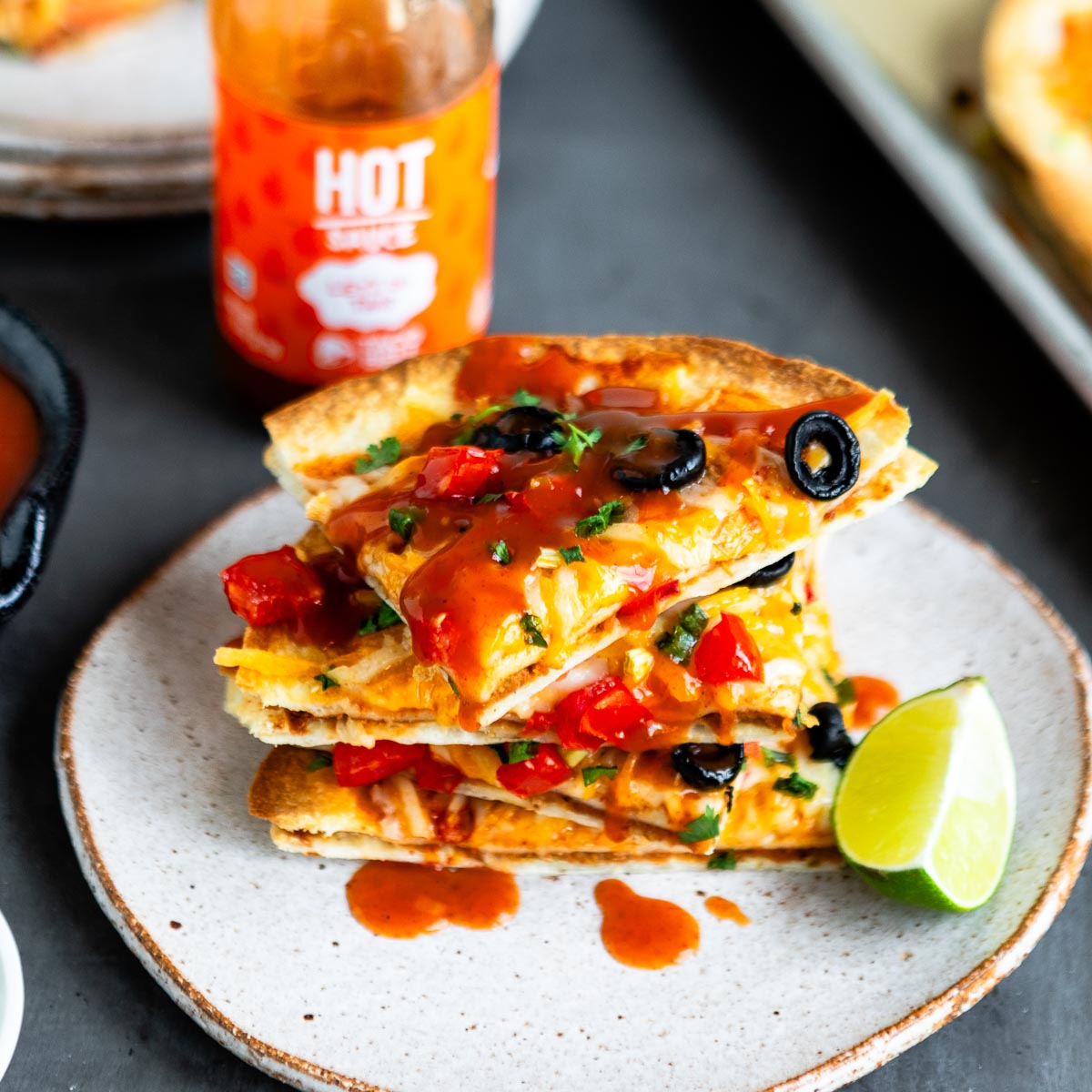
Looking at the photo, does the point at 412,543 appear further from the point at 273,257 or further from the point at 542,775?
the point at 273,257

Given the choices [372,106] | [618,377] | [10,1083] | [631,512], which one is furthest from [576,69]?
[10,1083]

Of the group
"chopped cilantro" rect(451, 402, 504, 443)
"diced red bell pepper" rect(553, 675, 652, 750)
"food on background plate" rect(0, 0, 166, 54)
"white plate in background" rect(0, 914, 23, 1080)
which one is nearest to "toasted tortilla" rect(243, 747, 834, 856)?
"diced red bell pepper" rect(553, 675, 652, 750)

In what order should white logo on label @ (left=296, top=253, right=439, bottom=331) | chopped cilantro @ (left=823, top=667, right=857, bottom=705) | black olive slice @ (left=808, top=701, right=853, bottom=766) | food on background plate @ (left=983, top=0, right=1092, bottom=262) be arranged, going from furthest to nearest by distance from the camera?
food on background plate @ (left=983, top=0, right=1092, bottom=262) < white logo on label @ (left=296, top=253, right=439, bottom=331) < chopped cilantro @ (left=823, top=667, right=857, bottom=705) < black olive slice @ (left=808, top=701, right=853, bottom=766)

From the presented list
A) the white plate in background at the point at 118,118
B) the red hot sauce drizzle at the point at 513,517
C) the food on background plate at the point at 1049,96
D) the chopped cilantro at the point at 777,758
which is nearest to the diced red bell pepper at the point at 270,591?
the red hot sauce drizzle at the point at 513,517

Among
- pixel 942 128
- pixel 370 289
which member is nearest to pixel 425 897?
pixel 370 289

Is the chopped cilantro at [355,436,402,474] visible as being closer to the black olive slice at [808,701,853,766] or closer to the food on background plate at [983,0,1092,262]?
the black olive slice at [808,701,853,766]

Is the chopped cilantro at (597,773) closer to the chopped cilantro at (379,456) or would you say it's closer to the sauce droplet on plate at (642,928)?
the sauce droplet on plate at (642,928)
